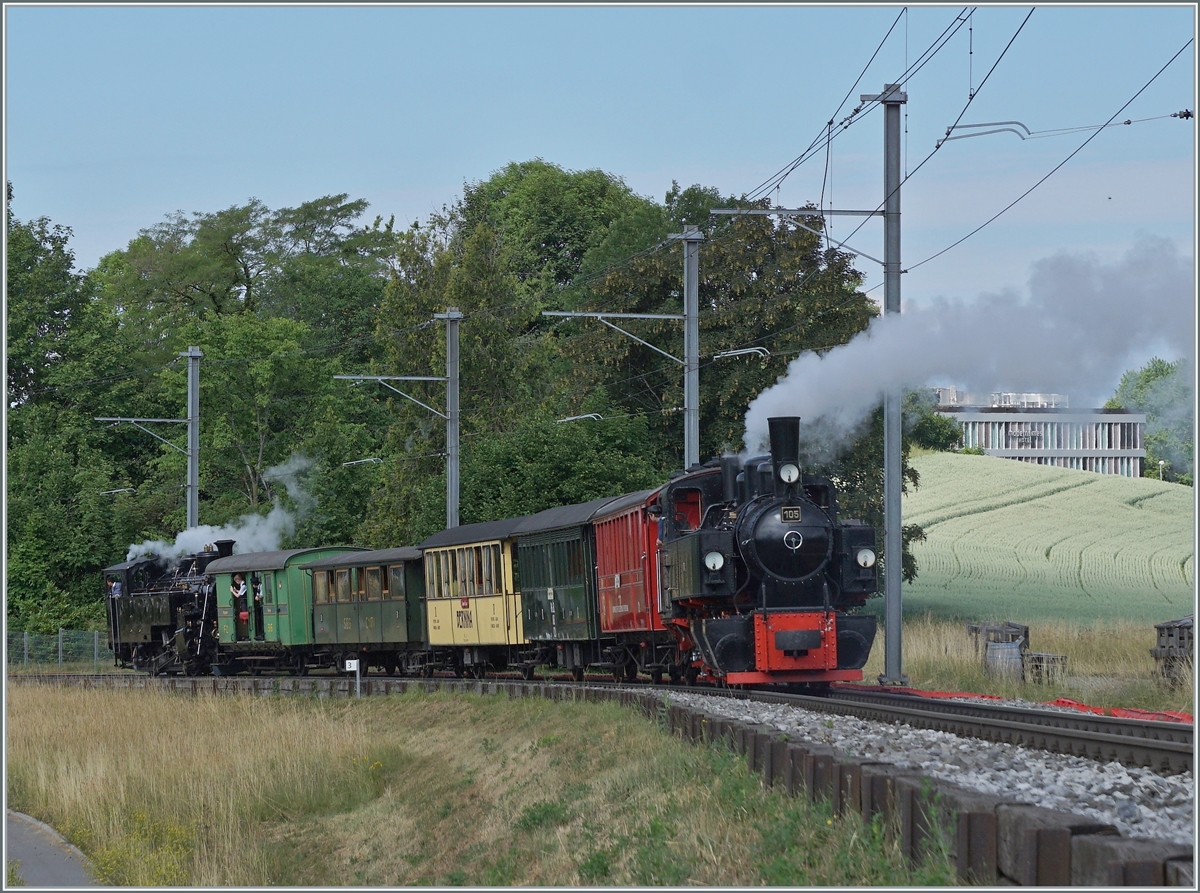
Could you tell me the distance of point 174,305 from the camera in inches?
2982

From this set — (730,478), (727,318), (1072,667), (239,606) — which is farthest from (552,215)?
(730,478)

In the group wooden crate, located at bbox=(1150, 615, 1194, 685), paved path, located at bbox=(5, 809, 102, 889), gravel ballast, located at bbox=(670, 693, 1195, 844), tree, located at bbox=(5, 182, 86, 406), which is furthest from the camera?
tree, located at bbox=(5, 182, 86, 406)

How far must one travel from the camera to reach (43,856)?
1789 cm

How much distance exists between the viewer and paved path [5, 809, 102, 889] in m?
16.2

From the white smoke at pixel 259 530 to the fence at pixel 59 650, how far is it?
10.3 ft

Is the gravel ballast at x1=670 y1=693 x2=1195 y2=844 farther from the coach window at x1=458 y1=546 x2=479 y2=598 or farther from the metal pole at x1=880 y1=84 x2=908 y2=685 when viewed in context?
the coach window at x1=458 y1=546 x2=479 y2=598

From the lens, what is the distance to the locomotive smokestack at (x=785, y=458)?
17698 mm

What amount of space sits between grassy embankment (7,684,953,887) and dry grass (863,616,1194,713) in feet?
19.9

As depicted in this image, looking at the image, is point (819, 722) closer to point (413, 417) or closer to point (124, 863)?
point (124, 863)

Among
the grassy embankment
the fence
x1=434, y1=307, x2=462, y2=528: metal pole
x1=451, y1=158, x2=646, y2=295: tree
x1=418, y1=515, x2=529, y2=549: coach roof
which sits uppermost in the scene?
x1=451, y1=158, x2=646, y2=295: tree

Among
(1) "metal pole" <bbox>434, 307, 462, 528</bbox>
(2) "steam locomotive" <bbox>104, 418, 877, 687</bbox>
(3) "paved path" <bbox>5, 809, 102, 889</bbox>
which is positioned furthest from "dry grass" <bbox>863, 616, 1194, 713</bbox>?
(3) "paved path" <bbox>5, 809, 102, 889</bbox>

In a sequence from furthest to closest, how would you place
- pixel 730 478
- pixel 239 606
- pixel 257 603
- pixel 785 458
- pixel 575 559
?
pixel 239 606 → pixel 257 603 → pixel 575 559 → pixel 730 478 → pixel 785 458

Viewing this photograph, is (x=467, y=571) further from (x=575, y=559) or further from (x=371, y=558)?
(x=575, y=559)

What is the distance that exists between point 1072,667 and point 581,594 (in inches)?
303
